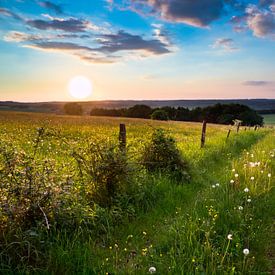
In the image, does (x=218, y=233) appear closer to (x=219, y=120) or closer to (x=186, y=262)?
(x=186, y=262)

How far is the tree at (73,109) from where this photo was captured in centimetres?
10399

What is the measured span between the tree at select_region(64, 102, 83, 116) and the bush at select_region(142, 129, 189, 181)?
95487 millimetres

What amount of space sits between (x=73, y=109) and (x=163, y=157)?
96641mm

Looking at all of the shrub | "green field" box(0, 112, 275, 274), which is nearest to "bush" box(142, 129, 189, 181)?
"green field" box(0, 112, 275, 274)

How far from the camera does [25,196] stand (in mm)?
5203

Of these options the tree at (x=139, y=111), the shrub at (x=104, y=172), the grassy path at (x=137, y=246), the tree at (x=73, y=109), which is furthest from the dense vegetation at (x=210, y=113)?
the shrub at (x=104, y=172)

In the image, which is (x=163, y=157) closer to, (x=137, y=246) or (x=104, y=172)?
(x=104, y=172)

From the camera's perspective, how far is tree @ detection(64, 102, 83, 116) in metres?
104

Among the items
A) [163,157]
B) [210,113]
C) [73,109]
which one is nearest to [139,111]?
[73,109]

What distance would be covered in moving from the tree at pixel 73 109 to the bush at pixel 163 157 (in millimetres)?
95487

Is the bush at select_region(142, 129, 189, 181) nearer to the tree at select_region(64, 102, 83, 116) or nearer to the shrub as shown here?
the shrub

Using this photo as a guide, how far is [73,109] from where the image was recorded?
342ft

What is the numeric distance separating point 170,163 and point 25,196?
5.57 meters

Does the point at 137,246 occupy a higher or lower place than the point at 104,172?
lower
